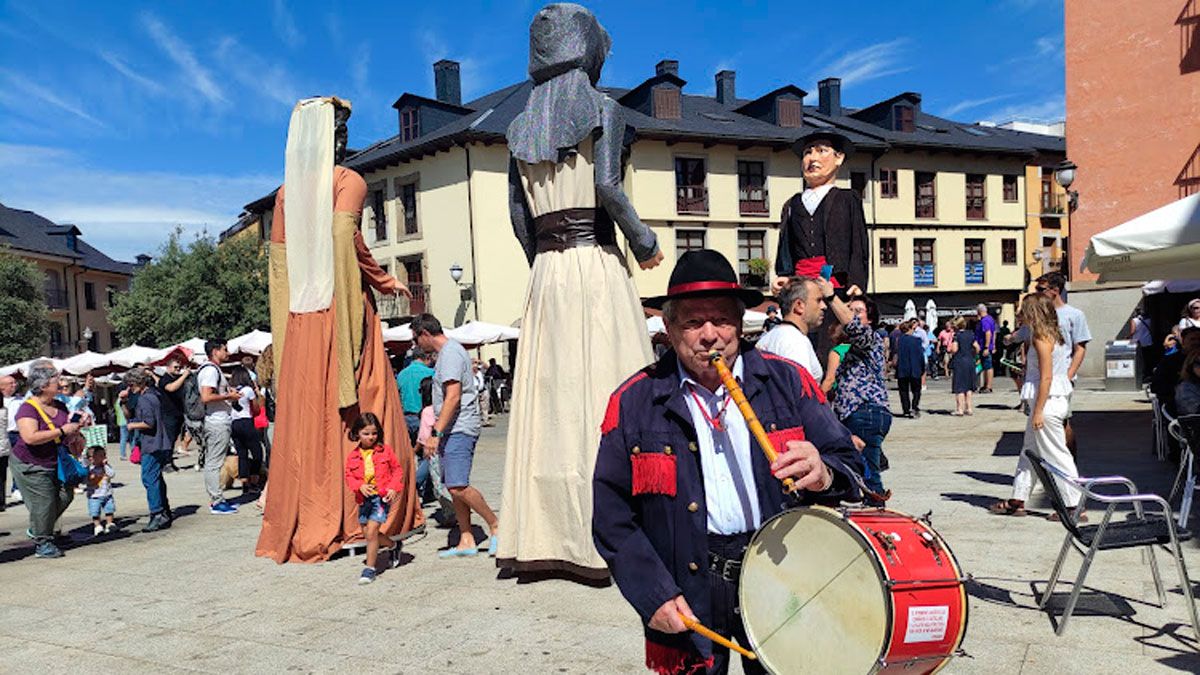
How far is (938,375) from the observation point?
102 ft

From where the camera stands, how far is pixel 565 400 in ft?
16.2

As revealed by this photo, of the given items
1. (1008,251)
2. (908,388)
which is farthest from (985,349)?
(1008,251)

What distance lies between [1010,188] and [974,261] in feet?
13.6

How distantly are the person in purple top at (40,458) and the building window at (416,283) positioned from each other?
29070 mm

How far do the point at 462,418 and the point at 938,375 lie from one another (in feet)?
88.7

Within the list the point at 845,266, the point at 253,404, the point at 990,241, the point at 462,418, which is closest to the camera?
the point at 845,266

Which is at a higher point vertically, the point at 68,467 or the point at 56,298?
the point at 56,298

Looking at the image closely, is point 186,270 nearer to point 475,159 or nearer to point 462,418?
point 475,159

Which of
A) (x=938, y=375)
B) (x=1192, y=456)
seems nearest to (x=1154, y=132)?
(x=938, y=375)

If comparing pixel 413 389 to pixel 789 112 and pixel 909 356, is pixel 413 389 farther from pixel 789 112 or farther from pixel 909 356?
pixel 789 112

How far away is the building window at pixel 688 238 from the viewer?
126 ft

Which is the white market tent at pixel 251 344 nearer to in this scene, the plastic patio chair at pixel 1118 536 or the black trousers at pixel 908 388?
the black trousers at pixel 908 388

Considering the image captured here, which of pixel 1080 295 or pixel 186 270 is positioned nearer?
pixel 1080 295

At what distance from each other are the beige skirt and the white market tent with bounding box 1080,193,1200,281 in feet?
16.7
